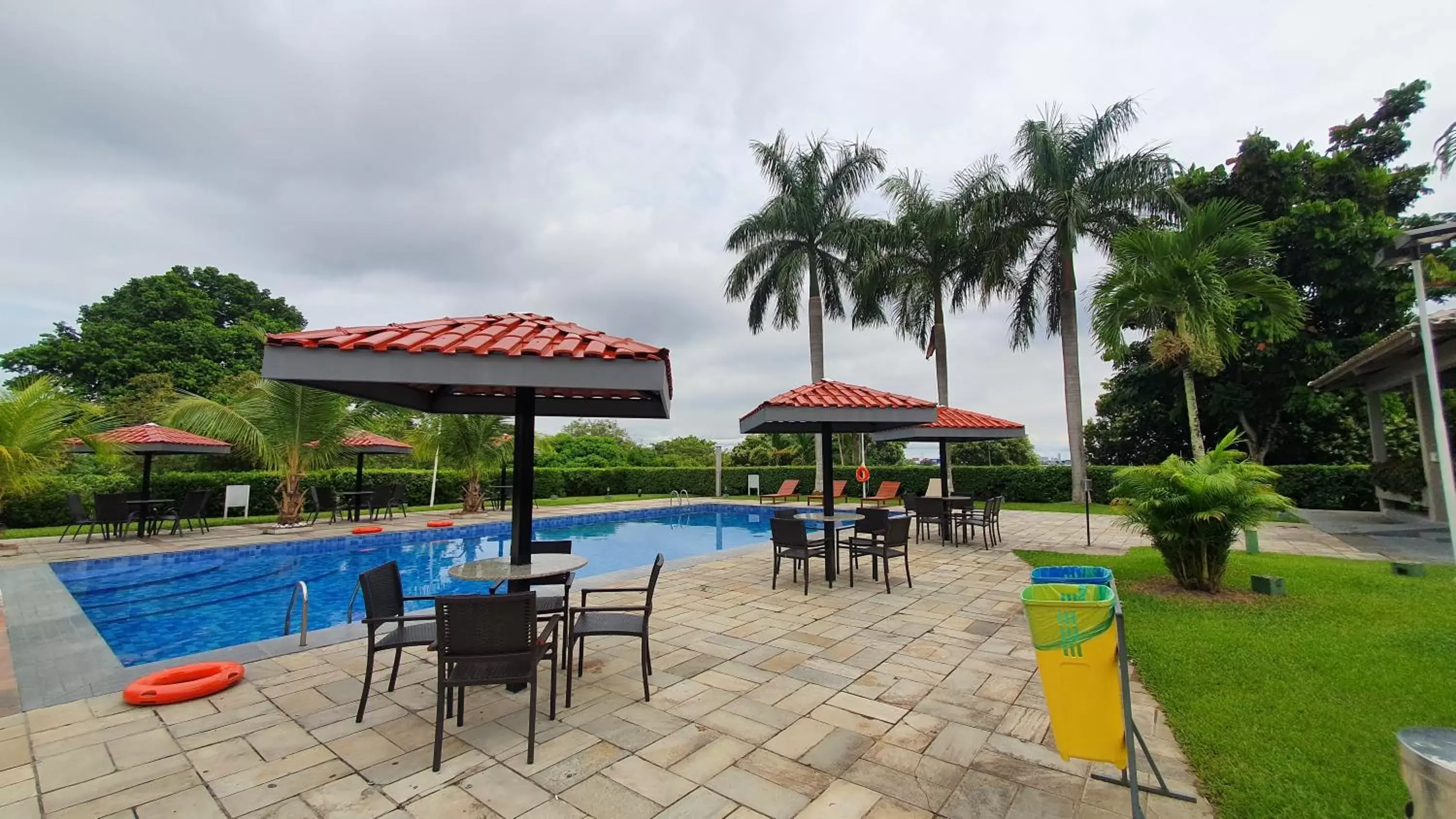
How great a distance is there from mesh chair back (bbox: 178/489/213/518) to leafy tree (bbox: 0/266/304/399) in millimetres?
17120

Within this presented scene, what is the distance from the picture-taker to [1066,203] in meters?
16.7

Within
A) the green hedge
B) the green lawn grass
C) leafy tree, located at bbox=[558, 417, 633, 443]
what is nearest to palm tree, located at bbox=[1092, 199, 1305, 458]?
the green hedge

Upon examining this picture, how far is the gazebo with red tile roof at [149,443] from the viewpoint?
442 inches

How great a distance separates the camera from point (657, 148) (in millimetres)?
10977

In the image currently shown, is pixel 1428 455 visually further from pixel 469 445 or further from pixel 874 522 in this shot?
pixel 469 445

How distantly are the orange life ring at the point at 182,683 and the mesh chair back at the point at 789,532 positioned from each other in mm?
5040

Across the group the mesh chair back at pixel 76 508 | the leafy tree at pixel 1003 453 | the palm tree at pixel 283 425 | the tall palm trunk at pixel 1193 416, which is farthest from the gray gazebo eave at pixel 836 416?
the leafy tree at pixel 1003 453

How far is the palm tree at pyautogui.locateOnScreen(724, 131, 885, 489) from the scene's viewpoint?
20.3 metres

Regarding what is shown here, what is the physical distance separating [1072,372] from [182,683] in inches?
787

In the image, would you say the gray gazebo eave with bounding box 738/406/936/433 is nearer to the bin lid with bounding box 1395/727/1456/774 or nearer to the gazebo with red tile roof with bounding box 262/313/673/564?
the gazebo with red tile roof with bounding box 262/313/673/564

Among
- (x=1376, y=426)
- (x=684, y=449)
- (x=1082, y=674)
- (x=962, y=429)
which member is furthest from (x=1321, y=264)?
(x=684, y=449)

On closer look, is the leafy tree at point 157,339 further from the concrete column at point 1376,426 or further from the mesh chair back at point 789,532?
the concrete column at point 1376,426

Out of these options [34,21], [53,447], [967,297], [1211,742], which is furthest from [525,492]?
[967,297]

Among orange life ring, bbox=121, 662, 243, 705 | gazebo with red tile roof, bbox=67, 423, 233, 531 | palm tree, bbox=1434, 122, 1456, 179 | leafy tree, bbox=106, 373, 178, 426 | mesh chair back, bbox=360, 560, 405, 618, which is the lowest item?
orange life ring, bbox=121, 662, 243, 705
